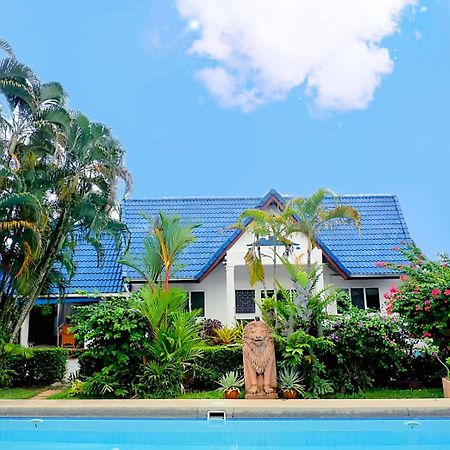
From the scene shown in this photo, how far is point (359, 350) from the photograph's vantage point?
45.1ft

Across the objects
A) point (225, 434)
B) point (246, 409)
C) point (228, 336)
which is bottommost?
point (225, 434)

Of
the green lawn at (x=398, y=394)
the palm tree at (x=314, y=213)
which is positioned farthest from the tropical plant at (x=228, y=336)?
the green lawn at (x=398, y=394)

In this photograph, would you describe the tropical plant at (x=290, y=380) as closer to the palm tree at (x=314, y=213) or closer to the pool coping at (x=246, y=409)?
the pool coping at (x=246, y=409)

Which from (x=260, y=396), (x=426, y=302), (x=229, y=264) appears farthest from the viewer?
(x=229, y=264)

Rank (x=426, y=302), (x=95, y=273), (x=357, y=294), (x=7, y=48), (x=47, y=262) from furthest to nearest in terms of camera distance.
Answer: (x=95, y=273) < (x=357, y=294) < (x=47, y=262) < (x=7, y=48) < (x=426, y=302)

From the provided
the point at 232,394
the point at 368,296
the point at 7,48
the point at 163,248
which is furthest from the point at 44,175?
the point at 368,296

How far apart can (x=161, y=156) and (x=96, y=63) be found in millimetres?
4032

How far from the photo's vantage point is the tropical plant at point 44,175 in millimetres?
15922

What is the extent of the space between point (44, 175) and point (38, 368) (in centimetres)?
566

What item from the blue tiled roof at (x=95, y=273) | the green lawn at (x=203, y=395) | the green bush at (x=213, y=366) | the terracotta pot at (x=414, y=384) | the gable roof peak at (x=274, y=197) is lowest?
the green lawn at (x=203, y=395)

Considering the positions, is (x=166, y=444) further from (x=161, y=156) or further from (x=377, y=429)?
(x=161, y=156)

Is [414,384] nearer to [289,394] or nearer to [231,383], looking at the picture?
[289,394]

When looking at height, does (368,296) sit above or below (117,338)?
above

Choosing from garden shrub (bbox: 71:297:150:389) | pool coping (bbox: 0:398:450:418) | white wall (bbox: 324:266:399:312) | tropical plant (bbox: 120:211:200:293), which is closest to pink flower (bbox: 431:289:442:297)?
pool coping (bbox: 0:398:450:418)
